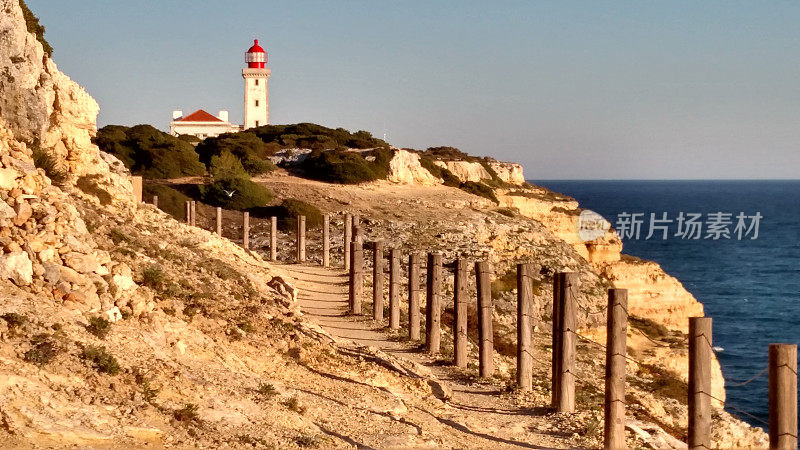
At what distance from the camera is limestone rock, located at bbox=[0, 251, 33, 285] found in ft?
36.5

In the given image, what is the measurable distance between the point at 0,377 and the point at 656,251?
9501cm

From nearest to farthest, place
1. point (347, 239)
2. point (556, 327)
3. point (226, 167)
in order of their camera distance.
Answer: point (556, 327) → point (347, 239) → point (226, 167)

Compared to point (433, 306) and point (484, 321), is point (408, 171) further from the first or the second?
point (484, 321)

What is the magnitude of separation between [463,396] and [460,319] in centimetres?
224

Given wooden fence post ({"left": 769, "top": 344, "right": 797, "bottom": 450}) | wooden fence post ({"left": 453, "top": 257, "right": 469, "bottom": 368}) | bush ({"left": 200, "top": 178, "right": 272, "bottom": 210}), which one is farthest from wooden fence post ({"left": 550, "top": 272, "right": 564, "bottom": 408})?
bush ({"left": 200, "top": 178, "right": 272, "bottom": 210})

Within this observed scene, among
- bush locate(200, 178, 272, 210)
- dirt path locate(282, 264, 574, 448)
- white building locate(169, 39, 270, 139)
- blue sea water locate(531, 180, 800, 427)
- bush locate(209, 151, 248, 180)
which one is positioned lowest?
blue sea water locate(531, 180, 800, 427)

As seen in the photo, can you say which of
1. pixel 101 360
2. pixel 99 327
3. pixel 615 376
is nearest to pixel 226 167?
pixel 99 327

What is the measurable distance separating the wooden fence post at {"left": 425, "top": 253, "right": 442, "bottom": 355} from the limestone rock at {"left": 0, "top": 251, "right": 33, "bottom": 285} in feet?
25.6

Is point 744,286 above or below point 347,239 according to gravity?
below

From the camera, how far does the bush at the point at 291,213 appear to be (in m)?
35.6

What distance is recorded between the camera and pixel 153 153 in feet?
159

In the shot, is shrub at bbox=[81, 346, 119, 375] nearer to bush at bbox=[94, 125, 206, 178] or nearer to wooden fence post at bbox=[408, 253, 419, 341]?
wooden fence post at bbox=[408, 253, 419, 341]

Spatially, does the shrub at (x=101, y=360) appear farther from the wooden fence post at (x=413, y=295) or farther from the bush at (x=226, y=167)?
the bush at (x=226, y=167)

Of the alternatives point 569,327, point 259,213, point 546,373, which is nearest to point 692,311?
point 259,213
